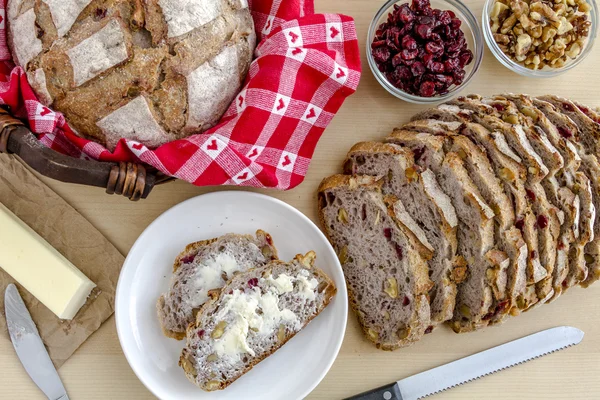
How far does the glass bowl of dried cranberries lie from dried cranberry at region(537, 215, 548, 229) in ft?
1.93

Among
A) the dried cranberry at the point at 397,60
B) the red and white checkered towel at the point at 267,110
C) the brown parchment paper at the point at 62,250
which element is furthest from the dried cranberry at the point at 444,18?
the brown parchment paper at the point at 62,250

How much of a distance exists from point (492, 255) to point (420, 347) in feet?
1.87

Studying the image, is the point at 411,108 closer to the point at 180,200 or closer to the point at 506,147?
the point at 506,147

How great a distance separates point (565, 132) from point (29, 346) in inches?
85.6

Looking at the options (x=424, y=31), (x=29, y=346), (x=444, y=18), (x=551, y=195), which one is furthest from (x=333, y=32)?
(x=29, y=346)

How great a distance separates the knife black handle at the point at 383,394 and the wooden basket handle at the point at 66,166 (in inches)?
46.4

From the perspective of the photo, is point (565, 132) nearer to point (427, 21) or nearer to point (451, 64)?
point (451, 64)

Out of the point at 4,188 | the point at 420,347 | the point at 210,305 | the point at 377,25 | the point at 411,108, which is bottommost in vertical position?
the point at 420,347

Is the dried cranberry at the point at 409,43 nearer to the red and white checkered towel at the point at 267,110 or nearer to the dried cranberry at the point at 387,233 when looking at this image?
the red and white checkered towel at the point at 267,110

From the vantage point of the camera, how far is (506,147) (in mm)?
2035

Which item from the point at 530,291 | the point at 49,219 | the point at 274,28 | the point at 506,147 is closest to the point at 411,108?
the point at 506,147

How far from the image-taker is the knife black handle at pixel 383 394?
2.28 meters

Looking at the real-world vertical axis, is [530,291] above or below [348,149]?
below

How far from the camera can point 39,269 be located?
2.16 m
